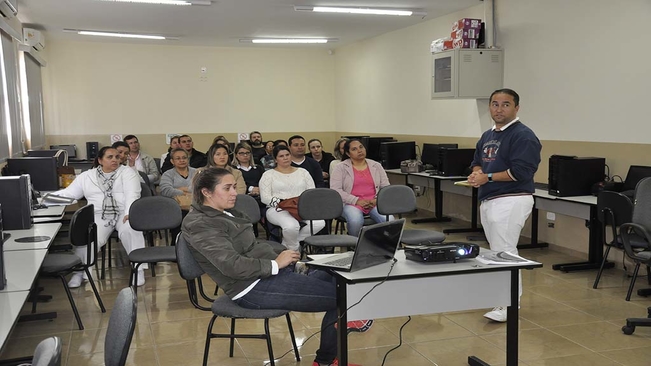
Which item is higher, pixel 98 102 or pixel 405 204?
pixel 98 102

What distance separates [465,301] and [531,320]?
62.5 inches

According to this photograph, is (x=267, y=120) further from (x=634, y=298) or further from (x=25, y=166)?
(x=634, y=298)

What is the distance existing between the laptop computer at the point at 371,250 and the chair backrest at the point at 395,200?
2461mm

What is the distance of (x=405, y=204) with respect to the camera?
19.2ft

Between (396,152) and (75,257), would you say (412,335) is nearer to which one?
(75,257)

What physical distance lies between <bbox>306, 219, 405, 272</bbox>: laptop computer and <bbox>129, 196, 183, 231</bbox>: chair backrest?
7.99ft

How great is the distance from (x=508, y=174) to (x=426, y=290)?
4.68 feet

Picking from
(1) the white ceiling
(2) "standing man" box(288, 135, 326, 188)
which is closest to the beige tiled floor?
(2) "standing man" box(288, 135, 326, 188)

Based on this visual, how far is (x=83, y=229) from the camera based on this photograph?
474 cm

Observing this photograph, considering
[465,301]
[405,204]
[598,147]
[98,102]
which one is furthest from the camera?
[98,102]

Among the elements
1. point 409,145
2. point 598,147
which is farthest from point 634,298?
point 409,145

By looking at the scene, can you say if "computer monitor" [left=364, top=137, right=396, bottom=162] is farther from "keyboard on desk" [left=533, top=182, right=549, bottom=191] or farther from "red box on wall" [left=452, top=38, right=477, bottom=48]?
"keyboard on desk" [left=533, top=182, right=549, bottom=191]

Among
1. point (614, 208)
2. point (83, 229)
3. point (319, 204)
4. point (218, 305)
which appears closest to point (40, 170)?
point (83, 229)

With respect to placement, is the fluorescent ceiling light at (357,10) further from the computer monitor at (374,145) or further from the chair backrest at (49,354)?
the chair backrest at (49,354)
